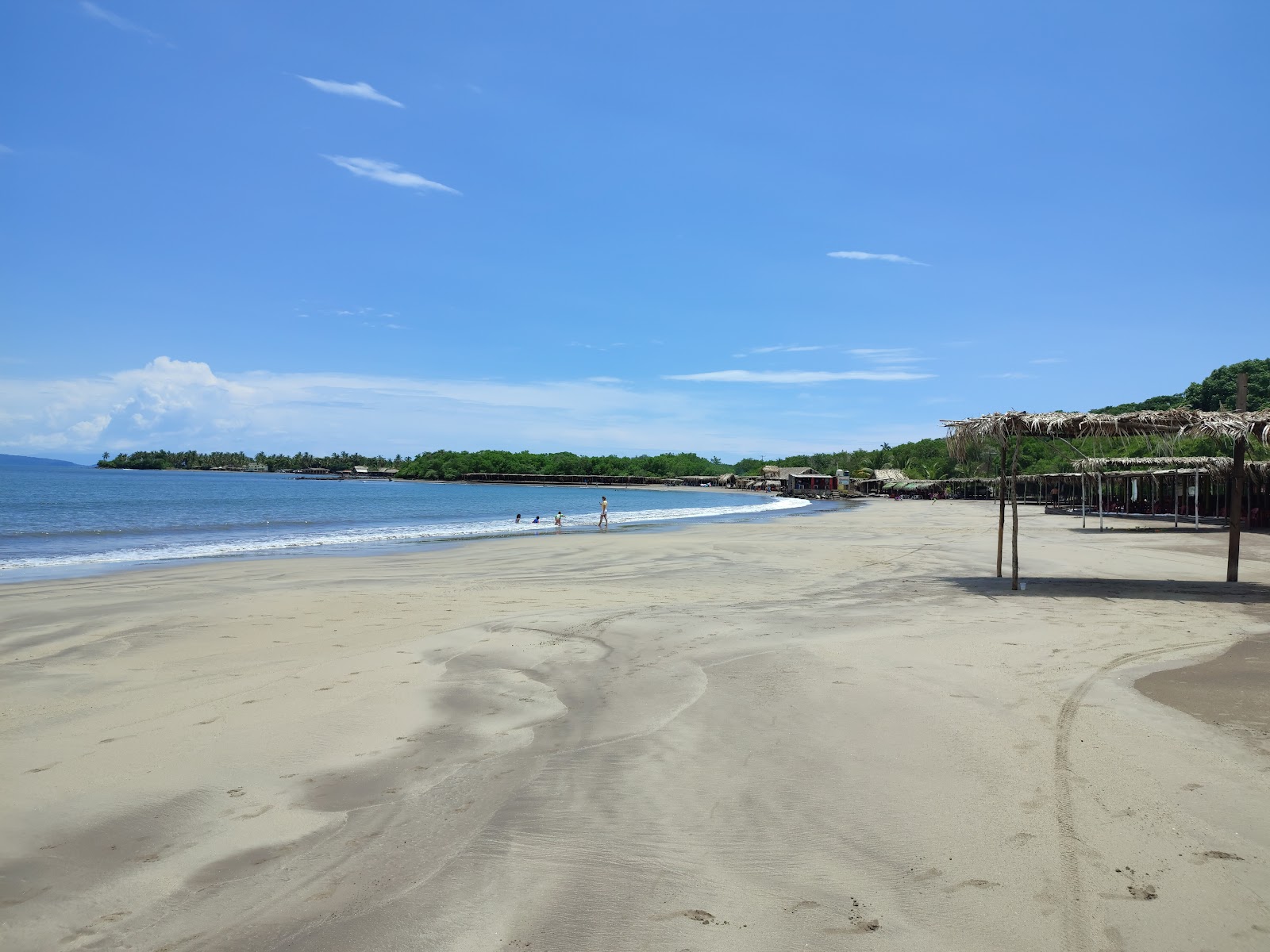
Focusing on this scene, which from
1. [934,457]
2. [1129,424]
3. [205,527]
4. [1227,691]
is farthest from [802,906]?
[934,457]

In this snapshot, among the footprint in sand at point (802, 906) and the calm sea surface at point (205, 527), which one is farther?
the calm sea surface at point (205, 527)

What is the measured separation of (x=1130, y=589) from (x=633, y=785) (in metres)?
11.0

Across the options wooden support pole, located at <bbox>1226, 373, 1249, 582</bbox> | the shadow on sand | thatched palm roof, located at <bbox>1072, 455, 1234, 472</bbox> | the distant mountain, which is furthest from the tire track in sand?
the distant mountain

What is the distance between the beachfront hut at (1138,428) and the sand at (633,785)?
3279 mm

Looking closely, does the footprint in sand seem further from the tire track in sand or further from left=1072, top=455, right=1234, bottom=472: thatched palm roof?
left=1072, top=455, right=1234, bottom=472: thatched palm roof

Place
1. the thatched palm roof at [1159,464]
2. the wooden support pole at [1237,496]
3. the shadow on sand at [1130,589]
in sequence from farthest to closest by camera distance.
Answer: the thatched palm roof at [1159,464] < the wooden support pole at [1237,496] < the shadow on sand at [1130,589]

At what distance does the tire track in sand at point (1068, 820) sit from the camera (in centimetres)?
304

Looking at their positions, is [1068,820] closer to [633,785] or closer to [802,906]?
[802,906]

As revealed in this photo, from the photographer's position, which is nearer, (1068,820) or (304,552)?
(1068,820)

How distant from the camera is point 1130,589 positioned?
40.3 feet

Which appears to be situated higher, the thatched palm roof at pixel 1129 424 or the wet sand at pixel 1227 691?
the thatched palm roof at pixel 1129 424

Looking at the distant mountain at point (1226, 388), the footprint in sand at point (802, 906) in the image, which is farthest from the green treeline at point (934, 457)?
the footprint in sand at point (802, 906)

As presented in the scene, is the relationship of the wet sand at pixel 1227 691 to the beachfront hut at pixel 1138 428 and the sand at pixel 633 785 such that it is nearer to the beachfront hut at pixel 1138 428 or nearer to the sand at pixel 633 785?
the sand at pixel 633 785

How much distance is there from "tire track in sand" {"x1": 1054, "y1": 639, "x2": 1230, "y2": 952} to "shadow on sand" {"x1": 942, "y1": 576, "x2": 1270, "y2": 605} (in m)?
5.11
